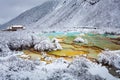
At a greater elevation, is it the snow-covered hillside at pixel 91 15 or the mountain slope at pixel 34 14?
the mountain slope at pixel 34 14

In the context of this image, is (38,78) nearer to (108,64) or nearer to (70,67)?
(70,67)

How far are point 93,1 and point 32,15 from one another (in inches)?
1933

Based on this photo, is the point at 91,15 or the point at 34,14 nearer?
the point at 91,15

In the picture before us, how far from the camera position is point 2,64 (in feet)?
35.4

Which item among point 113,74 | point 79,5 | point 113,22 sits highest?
point 79,5

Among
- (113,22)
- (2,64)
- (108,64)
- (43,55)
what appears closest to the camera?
(2,64)

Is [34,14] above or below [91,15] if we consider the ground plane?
above

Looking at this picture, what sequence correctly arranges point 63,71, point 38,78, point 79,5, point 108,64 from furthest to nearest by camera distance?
point 79,5
point 108,64
point 63,71
point 38,78

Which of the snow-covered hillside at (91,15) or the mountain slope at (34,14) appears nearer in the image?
the snow-covered hillside at (91,15)

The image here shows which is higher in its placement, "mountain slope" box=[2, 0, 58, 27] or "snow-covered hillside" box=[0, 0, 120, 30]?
"mountain slope" box=[2, 0, 58, 27]

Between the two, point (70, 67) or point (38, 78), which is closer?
point (38, 78)

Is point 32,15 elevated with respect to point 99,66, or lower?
elevated

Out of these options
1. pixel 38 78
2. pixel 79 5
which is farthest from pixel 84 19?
pixel 38 78

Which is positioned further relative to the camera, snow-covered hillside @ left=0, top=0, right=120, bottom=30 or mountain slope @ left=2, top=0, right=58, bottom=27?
mountain slope @ left=2, top=0, right=58, bottom=27
